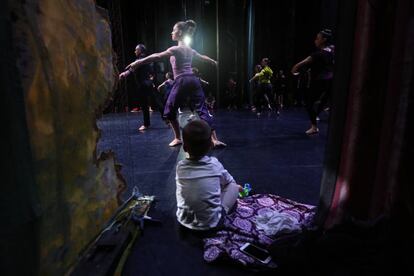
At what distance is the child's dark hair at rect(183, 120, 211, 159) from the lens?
Answer: 6.38ft

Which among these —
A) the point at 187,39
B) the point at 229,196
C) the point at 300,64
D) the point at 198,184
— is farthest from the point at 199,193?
the point at 300,64

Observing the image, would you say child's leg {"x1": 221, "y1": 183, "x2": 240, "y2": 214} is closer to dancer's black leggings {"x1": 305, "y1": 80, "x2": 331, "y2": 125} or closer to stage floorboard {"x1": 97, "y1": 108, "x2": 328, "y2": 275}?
stage floorboard {"x1": 97, "y1": 108, "x2": 328, "y2": 275}

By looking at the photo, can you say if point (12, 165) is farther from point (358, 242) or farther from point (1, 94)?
point (358, 242)

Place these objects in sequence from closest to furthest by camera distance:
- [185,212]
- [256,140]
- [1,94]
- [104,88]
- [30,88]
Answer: [1,94]
[30,88]
[104,88]
[185,212]
[256,140]

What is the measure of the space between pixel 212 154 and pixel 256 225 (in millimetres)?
1972

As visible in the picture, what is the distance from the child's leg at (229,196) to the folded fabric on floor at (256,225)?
0.07m

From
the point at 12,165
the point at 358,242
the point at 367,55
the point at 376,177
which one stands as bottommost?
the point at 358,242

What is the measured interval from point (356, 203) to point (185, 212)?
1.00 m

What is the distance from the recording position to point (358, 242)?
5.06 feet

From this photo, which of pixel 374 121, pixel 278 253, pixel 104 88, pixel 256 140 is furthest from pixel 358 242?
pixel 256 140

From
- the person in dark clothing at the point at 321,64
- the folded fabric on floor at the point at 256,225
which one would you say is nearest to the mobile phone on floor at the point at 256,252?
the folded fabric on floor at the point at 256,225

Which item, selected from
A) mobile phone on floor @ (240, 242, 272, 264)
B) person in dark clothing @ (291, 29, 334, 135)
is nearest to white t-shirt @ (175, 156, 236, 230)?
mobile phone on floor @ (240, 242, 272, 264)

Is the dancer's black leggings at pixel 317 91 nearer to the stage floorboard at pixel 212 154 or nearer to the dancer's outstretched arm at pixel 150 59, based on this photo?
the stage floorboard at pixel 212 154

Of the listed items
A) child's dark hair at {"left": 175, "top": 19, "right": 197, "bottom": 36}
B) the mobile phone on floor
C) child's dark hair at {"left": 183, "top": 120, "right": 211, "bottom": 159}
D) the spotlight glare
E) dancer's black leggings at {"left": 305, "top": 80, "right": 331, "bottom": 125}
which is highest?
child's dark hair at {"left": 175, "top": 19, "right": 197, "bottom": 36}
